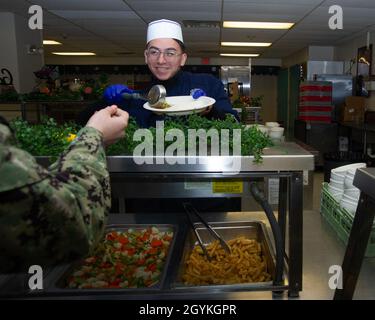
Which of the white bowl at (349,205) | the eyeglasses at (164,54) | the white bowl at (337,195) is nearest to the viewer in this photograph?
the white bowl at (349,205)

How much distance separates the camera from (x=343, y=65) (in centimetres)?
752

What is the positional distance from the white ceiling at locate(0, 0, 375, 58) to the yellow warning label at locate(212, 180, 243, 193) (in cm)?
330

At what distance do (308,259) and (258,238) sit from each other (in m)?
0.28

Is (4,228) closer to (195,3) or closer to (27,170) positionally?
(27,170)

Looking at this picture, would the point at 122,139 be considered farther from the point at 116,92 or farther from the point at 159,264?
the point at 159,264

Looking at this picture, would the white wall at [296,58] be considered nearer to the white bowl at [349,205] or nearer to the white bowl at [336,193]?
the white bowl at [336,193]

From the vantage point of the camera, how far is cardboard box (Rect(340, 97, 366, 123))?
247 inches

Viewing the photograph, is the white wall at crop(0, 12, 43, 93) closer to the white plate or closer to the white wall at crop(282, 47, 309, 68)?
the white plate

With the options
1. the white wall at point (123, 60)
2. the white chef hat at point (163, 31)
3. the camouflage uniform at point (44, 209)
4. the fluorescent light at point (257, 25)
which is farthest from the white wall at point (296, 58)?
the camouflage uniform at point (44, 209)

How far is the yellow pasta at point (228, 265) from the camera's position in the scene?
1.19 meters

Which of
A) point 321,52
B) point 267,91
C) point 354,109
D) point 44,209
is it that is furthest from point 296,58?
point 44,209

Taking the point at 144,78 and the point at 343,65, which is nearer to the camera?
the point at 343,65

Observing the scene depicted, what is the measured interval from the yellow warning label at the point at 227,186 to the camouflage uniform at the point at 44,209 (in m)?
0.90
